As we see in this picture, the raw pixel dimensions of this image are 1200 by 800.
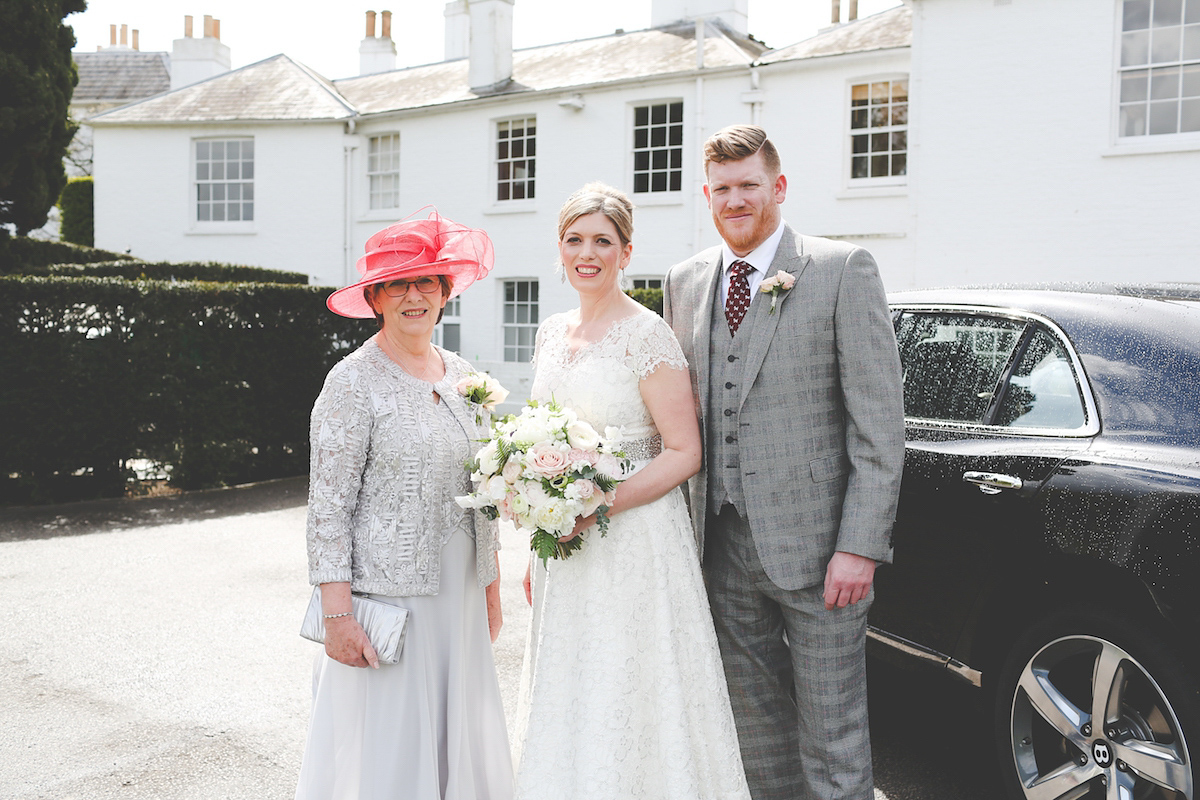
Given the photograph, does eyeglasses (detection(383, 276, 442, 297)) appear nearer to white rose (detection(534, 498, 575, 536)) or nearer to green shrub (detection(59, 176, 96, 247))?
white rose (detection(534, 498, 575, 536))

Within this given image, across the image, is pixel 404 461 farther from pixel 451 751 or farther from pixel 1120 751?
pixel 1120 751

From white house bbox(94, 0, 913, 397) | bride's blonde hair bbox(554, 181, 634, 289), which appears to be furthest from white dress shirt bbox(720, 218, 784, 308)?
white house bbox(94, 0, 913, 397)

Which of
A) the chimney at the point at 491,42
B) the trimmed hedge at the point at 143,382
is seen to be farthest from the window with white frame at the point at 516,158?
the trimmed hedge at the point at 143,382

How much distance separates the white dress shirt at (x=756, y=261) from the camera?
305 cm

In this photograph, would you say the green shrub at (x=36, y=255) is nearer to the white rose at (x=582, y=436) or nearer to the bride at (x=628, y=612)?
the bride at (x=628, y=612)

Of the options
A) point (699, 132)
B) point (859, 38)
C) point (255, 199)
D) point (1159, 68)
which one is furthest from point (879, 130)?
point (255, 199)

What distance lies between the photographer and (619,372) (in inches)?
117

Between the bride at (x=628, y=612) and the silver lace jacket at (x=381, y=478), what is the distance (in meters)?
0.42

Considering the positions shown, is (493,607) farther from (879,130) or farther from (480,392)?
(879,130)

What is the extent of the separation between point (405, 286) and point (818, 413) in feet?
4.57

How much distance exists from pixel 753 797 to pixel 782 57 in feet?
Answer: 48.7

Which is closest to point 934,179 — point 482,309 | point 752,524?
point 482,309

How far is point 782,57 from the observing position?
52.2ft

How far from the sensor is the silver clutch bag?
286 centimetres
